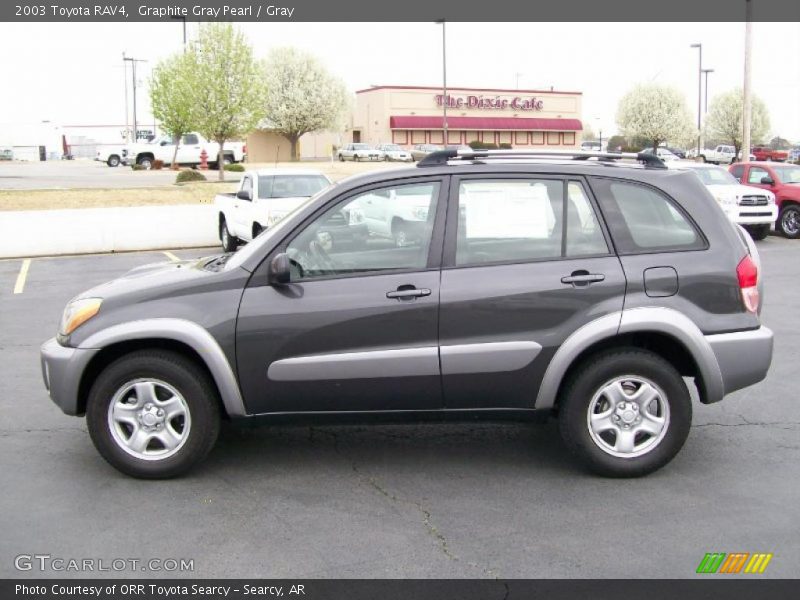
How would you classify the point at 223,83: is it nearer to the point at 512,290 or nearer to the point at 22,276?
the point at 22,276

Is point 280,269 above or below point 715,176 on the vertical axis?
below

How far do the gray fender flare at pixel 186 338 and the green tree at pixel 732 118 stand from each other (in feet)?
251

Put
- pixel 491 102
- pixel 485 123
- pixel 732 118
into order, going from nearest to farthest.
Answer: pixel 485 123, pixel 491 102, pixel 732 118

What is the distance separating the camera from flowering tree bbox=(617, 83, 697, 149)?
7206 centimetres

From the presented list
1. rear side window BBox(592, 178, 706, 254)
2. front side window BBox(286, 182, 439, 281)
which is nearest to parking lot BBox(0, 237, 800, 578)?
front side window BBox(286, 182, 439, 281)

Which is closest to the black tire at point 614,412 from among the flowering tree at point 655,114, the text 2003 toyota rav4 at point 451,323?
the text 2003 toyota rav4 at point 451,323

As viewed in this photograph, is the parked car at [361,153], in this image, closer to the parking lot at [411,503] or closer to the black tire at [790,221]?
the black tire at [790,221]

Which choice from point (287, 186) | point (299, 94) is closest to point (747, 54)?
point (287, 186)

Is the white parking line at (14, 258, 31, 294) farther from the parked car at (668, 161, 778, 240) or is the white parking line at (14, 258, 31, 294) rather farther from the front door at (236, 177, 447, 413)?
the parked car at (668, 161, 778, 240)

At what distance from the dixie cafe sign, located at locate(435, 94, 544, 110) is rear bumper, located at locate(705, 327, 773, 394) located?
2751 inches

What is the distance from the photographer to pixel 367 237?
5176mm

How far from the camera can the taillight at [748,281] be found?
5117 mm
